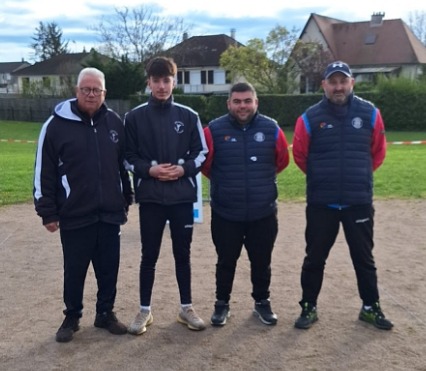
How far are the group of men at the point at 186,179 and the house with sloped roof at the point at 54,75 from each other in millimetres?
37512

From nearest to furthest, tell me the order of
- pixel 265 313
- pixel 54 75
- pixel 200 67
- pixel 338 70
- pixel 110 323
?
1. pixel 338 70
2. pixel 110 323
3. pixel 265 313
4. pixel 200 67
5. pixel 54 75

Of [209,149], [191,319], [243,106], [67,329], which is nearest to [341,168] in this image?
[243,106]

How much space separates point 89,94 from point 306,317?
2541mm

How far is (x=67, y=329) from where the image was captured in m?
4.27

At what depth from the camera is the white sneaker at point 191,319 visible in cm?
439

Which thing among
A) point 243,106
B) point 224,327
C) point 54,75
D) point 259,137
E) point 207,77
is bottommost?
point 224,327

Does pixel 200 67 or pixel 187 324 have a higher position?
pixel 200 67

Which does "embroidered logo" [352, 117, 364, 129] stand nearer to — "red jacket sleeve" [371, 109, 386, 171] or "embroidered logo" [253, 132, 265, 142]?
"red jacket sleeve" [371, 109, 386, 171]

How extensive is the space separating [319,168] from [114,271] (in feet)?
6.20

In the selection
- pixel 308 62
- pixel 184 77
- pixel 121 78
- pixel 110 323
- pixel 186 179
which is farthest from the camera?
pixel 184 77

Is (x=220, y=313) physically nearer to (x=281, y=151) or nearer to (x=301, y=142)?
(x=281, y=151)

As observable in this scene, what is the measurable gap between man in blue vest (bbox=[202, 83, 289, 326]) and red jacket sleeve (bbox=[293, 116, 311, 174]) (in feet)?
0.38

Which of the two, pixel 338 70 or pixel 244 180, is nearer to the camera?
pixel 338 70

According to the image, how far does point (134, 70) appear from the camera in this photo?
38.8 meters
